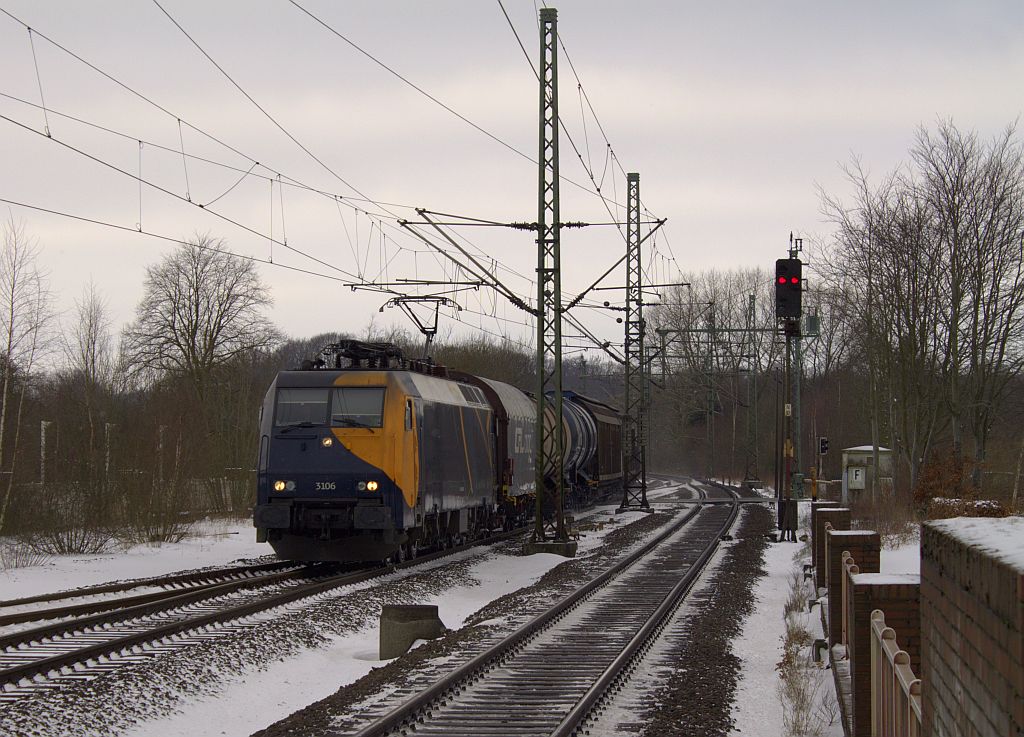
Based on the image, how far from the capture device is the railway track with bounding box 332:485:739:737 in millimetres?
8602

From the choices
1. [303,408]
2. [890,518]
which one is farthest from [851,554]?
[890,518]

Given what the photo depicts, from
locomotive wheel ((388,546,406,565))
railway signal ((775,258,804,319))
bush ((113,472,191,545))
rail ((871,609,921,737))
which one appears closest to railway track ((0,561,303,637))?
locomotive wheel ((388,546,406,565))

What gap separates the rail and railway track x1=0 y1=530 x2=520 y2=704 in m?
6.52

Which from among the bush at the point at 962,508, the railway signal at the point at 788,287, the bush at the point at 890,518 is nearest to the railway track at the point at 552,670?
the bush at the point at 890,518

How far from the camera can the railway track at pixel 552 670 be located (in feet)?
28.2

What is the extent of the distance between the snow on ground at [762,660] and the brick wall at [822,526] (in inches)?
28.0

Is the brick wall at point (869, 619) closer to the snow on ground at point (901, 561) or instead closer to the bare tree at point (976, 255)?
the snow on ground at point (901, 561)

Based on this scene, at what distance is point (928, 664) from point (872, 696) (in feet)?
8.76

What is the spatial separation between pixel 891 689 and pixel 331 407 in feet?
47.4

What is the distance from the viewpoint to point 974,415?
103 feet

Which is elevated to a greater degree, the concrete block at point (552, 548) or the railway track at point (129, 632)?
the railway track at point (129, 632)

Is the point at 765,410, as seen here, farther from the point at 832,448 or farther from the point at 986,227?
the point at 986,227

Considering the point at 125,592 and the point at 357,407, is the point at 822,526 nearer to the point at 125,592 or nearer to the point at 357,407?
the point at 357,407

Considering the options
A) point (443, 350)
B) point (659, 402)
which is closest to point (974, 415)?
point (443, 350)
